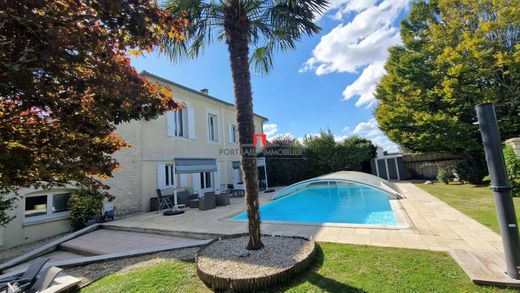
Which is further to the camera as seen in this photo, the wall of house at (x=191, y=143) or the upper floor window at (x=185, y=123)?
the upper floor window at (x=185, y=123)

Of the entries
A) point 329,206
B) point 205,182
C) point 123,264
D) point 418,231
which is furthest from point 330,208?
point 123,264

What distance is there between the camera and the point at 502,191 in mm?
3396

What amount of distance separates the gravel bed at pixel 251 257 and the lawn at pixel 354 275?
30cm

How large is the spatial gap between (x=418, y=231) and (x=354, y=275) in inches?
131

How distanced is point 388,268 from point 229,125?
17889 millimetres

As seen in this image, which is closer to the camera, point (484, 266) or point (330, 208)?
point (484, 266)

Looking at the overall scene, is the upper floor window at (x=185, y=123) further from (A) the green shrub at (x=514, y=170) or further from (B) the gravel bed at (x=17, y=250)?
(A) the green shrub at (x=514, y=170)

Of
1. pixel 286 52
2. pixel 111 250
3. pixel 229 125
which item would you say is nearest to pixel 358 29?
pixel 286 52

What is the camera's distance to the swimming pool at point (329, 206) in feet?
31.9

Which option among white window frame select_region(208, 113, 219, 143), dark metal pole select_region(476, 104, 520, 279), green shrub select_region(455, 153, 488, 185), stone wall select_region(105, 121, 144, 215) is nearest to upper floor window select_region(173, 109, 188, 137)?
white window frame select_region(208, 113, 219, 143)

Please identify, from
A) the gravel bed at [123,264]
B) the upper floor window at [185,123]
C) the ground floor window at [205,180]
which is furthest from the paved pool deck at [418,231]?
the upper floor window at [185,123]

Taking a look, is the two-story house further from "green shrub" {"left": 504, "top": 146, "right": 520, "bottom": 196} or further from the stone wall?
"green shrub" {"left": 504, "top": 146, "right": 520, "bottom": 196}

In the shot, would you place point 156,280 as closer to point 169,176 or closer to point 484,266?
point 484,266

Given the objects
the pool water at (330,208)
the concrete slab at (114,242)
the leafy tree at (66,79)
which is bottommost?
the pool water at (330,208)
